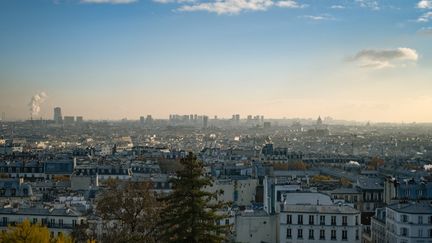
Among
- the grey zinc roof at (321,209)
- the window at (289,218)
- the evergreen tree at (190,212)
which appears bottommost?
the window at (289,218)

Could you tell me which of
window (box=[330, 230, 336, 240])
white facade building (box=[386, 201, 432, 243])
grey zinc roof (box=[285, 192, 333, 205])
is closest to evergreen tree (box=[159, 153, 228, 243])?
window (box=[330, 230, 336, 240])

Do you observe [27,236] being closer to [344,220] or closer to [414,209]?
[344,220]

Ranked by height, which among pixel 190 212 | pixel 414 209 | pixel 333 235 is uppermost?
pixel 190 212

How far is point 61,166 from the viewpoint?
61.0 m

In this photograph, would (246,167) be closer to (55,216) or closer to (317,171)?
(317,171)

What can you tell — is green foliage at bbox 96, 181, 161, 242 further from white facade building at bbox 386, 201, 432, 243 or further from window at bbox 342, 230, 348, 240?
white facade building at bbox 386, 201, 432, 243

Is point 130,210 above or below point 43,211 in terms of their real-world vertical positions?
above

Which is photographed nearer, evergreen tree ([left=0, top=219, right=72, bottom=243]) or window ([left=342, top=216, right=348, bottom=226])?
evergreen tree ([left=0, top=219, right=72, bottom=243])

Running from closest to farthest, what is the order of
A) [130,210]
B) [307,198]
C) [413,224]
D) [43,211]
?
[130,210]
[413,224]
[43,211]
[307,198]

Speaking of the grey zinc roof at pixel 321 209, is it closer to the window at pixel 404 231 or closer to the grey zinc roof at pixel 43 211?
the window at pixel 404 231

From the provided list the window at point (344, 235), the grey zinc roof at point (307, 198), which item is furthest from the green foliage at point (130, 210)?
the window at point (344, 235)

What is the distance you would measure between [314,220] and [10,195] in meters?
20.2

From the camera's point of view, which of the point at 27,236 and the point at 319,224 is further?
the point at 319,224

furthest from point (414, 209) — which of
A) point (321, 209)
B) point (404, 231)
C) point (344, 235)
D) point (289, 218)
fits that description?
point (289, 218)
